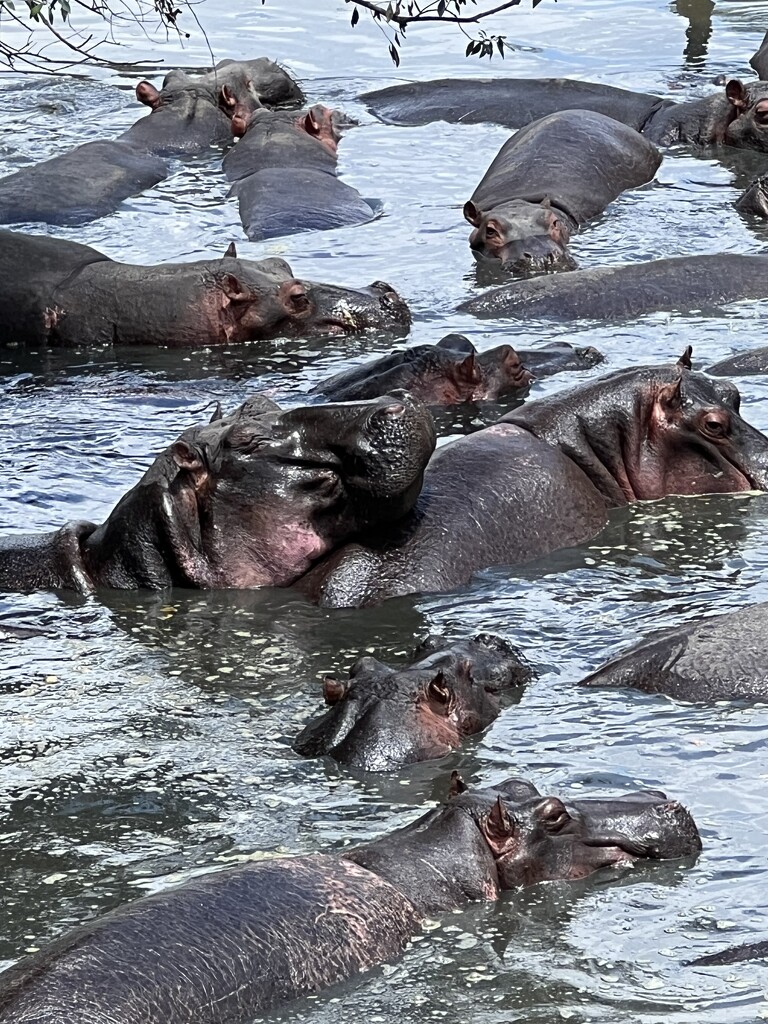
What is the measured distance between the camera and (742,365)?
9094mm

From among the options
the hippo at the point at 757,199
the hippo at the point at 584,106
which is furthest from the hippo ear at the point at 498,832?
the hippo at the point at 584,106

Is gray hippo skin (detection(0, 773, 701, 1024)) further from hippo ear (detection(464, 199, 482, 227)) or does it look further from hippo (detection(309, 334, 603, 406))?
hippo ear (detection(464, 199, 482, 227))

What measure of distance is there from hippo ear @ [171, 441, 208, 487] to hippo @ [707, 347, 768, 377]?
305 cm

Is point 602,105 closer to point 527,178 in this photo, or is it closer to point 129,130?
point 527,178

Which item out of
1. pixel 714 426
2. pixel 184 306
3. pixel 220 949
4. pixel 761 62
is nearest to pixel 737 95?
→ pixel 761 62

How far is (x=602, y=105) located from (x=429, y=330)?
532cm

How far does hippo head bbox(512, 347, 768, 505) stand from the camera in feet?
24.3

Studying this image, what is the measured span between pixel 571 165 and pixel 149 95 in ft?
13.5

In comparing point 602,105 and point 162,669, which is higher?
point 602,105

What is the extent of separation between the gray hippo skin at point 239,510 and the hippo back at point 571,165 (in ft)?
19.3

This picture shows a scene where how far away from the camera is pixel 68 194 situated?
13398 mm

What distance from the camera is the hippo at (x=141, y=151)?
13.2 metres

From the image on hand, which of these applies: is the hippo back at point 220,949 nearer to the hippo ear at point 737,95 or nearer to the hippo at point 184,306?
the hippo at point 184,306

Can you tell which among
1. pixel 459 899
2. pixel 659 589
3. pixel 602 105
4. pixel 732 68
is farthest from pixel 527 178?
pixel 459 899
